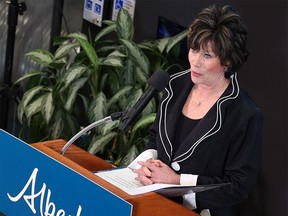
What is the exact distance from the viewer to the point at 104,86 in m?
4.09

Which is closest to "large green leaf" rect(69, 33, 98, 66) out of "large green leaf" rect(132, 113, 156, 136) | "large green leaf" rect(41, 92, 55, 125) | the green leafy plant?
the green leafy plant

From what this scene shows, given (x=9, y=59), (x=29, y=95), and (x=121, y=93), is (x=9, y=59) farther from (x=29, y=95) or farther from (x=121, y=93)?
(x=121, y=93)

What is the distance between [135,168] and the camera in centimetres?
252

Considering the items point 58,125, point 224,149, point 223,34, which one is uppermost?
point 223,34

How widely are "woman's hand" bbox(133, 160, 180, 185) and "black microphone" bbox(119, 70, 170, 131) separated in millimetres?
195

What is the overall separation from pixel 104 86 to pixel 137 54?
0.49 meters

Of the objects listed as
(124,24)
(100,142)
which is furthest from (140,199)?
(124,24)

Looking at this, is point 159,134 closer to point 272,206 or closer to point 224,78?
point 224,78

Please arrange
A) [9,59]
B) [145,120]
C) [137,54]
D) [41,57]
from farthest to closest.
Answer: [9,59] → [41,57] → [137,54] → [145,120]

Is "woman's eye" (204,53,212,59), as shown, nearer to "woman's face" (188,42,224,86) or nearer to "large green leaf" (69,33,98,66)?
"woman's face" (188,42,224,86)

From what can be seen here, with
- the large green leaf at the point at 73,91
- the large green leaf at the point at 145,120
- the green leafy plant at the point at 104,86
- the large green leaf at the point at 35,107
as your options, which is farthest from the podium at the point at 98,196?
the large green leaf at the point at 35,107

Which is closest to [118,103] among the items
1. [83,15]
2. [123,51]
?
[123,51]

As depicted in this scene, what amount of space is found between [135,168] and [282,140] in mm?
1025

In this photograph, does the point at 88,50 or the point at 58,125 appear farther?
the point at 58,125
